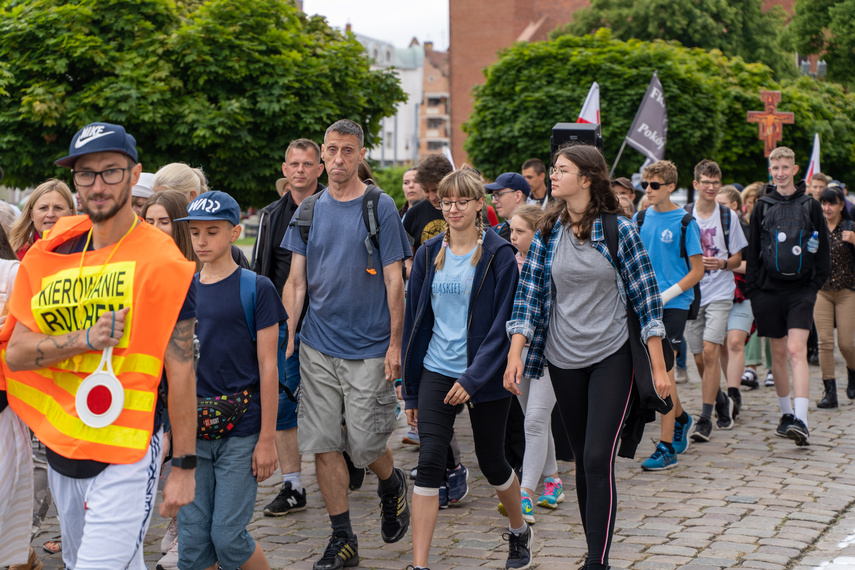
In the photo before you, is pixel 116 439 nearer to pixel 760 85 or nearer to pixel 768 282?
pixel 768 282

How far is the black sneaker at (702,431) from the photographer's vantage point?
792cm

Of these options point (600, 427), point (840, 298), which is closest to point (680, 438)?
point (600, 427)

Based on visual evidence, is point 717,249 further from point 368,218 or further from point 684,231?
point 368,218

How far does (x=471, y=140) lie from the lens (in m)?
26.5

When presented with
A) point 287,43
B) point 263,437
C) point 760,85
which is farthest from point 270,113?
point 760,85

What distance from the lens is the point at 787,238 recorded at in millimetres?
8055

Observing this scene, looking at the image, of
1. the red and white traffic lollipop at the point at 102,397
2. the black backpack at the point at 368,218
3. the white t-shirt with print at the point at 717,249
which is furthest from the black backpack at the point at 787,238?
the red and white traffic lollipop at the point at 102,397

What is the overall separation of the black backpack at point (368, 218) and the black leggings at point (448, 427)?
0.77m

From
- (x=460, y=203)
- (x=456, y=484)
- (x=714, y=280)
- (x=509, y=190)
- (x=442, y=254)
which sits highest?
(x=509, y=190)

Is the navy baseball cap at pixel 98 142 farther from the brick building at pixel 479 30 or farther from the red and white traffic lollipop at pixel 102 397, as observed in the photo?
the brick building at pixel 479 30

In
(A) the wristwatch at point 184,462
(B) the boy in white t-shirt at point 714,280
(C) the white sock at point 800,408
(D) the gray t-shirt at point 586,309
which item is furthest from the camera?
(B) the boy in white t-shirt at point 714,280

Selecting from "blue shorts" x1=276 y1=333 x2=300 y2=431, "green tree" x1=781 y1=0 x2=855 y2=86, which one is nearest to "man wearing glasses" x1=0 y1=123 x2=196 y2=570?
"blue shorts" x1=276 y1=333 x2=300 y2=431

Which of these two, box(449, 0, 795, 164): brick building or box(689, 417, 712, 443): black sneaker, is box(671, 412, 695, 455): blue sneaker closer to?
box(689, 417, 712, 443): black sneaker

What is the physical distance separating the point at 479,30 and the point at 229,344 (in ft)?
197
